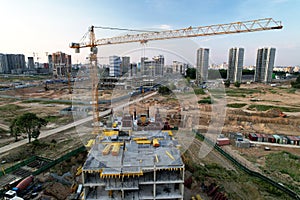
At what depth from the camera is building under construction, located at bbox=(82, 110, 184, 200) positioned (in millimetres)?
5191

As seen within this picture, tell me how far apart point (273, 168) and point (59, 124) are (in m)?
14.2

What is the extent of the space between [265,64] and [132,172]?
5039 centimetres

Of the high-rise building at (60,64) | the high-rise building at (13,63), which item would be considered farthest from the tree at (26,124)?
the high-rise building at (13,63)

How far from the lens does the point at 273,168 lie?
8438mm

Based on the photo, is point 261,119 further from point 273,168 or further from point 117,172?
point 117,172

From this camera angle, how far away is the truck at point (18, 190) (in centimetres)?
591

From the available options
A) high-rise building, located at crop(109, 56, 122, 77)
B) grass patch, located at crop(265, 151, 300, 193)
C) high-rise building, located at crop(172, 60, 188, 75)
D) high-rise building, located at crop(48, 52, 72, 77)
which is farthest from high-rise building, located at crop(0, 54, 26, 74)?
grass patch, located at crop(265, 151, 300, 193)

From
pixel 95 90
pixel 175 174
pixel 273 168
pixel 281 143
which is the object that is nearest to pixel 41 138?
pixel 95 90

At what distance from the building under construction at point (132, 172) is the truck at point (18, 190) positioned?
265 centimetres

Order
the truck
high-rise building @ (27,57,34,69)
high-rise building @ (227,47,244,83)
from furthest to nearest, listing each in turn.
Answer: high-rise building @ (27,57,34,69) < high-rise building @ (227,47,244,83) < the truck

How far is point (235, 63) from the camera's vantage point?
4334 cm

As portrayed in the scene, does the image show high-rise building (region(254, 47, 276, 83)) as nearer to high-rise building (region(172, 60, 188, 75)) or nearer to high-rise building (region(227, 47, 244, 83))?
high-rise building (region(227, 47, 244, 83))

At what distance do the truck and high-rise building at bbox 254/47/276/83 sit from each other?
51063mm

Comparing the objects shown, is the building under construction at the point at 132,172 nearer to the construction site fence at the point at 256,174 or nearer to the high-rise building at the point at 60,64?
the construction site fence at the point at 256,174
